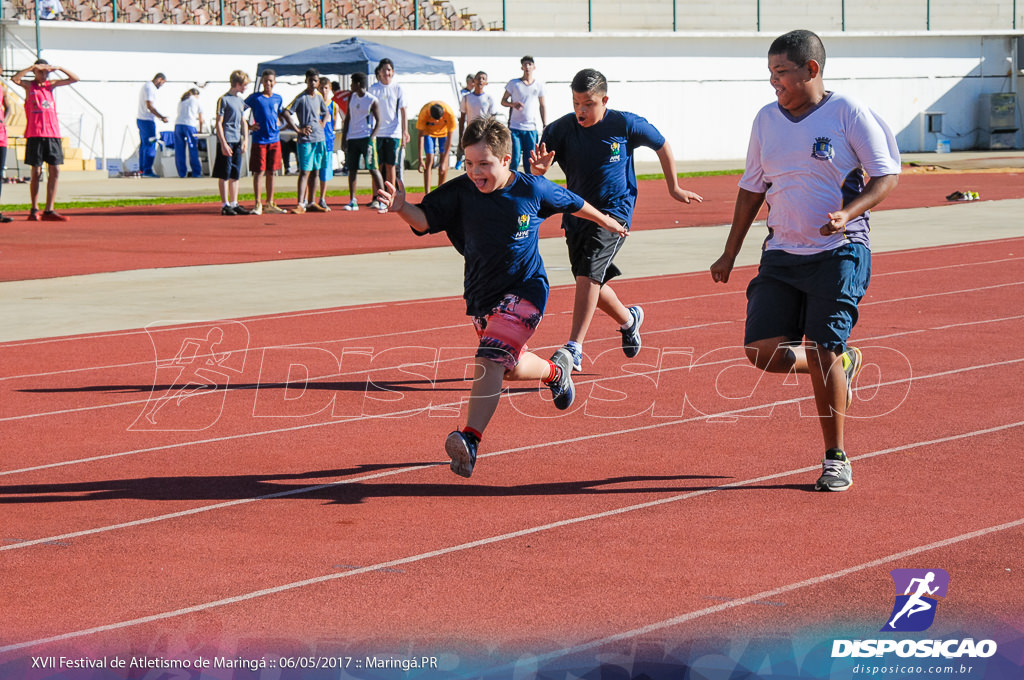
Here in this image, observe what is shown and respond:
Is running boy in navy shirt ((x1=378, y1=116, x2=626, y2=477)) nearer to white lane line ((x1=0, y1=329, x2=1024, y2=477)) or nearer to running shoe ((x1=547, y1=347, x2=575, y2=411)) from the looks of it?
running shoe ((x1=547, y1=347, x2=575, y2=411))

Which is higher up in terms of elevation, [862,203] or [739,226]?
[862,203]

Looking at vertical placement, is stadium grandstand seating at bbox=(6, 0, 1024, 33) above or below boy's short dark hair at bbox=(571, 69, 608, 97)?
above

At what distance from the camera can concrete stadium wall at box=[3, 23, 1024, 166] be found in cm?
3638

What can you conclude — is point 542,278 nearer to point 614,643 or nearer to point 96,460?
point 96,460

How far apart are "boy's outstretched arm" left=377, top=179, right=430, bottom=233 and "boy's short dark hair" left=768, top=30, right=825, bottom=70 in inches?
67.2

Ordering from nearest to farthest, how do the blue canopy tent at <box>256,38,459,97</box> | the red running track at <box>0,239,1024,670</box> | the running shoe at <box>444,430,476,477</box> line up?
1. the red running track at <box>0,239,1024,670</box>
2. the running shoe at <box>444,430,476,477</box>
3. the blue canopy tent at <box>256,38,459,97</box>

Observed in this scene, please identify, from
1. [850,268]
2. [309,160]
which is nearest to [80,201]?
[309,160]

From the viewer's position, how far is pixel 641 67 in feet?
148

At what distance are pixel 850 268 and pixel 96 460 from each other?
365cm

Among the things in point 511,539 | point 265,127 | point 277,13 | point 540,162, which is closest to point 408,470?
point 511,539

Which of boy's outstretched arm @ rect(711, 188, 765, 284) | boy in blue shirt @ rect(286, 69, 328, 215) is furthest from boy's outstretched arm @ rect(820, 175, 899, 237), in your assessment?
boy in blue shirt @ rect(286, 69, 328, 215)

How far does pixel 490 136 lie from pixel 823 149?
149cm

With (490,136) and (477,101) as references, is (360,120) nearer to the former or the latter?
(477,101)

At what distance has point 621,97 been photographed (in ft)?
147
